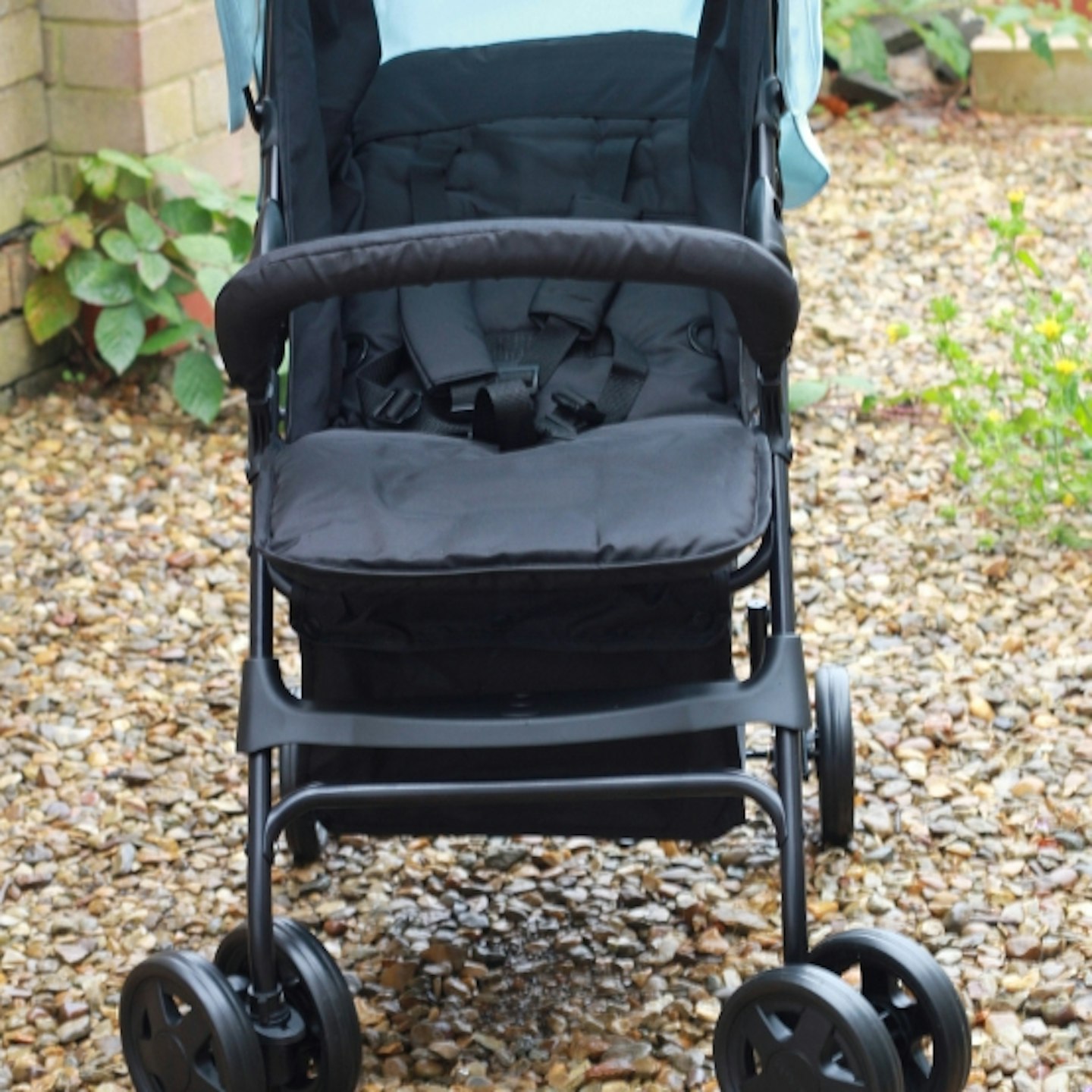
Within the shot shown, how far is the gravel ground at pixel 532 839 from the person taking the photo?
233 cm

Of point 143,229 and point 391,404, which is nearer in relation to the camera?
point 391,404

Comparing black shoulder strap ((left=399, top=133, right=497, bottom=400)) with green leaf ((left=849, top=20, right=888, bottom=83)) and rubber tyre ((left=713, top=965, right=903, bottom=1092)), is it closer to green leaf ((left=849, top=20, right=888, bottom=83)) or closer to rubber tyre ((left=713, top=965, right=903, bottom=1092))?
rubber tyre ((left=713, top=965, right=903, bottom=1092))

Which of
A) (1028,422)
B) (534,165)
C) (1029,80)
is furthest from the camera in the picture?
(1029,80)

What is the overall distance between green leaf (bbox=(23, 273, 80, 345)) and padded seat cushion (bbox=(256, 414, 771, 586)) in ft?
6.38

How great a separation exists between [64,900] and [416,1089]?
669 millimetres

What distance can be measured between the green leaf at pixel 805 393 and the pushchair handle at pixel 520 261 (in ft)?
6.84

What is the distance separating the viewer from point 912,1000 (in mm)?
2020

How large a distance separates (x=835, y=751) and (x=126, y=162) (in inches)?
85.7

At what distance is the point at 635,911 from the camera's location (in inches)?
100

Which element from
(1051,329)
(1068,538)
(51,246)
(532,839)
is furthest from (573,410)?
(51,246)

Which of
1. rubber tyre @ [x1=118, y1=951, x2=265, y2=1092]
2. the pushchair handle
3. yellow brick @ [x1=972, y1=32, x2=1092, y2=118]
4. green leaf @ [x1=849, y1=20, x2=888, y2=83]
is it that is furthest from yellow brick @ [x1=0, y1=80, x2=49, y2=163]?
yellow brick @ [x1=972, y1=32, x2=1092, y2=118]

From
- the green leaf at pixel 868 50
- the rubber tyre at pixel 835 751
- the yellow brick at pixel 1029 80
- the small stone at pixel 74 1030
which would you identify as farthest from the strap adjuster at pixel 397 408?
the yellow brick at pixel 1029 80

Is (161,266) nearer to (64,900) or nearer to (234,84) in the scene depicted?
(234,84)

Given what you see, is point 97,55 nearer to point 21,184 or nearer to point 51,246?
point 21,184
